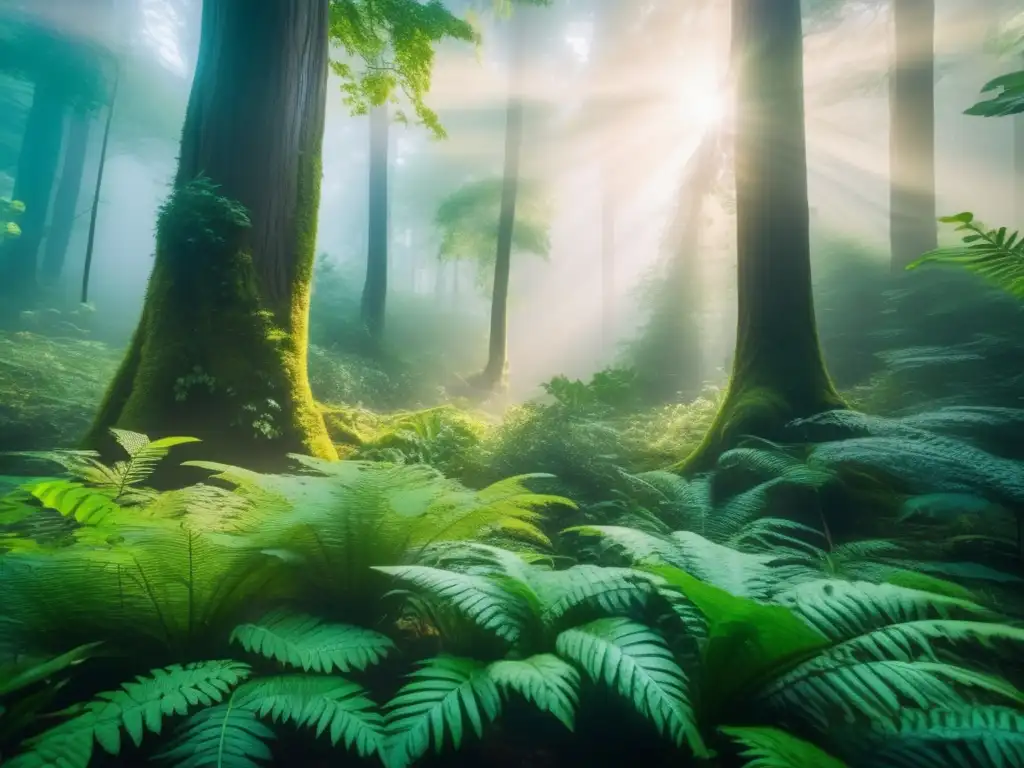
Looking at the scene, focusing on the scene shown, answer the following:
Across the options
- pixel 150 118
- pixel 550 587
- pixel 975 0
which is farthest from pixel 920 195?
pixel 150 118

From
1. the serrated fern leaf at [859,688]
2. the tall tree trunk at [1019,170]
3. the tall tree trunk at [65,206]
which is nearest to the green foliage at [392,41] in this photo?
the serrated fern leaf at [859,688]

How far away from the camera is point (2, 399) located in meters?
6.75

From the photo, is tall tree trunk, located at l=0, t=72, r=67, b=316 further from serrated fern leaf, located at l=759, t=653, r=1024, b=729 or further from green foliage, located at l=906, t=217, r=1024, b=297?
green foliage, located at l=906, t=217, r=1024, b=297

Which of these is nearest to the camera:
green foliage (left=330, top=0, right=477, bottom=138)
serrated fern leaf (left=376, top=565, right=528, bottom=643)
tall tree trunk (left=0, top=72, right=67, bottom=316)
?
serrated fern leaf (left=376, top=565, right=528, bottom=643)

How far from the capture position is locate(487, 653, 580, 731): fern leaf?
1201 millimetres

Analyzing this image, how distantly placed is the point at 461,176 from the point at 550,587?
107 ft

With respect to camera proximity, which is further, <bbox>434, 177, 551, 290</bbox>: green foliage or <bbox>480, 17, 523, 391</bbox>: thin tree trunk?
<bbox>434, 177, 551, 290</bbox>: green foliage

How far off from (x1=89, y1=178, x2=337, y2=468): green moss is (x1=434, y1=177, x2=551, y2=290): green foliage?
14.8m

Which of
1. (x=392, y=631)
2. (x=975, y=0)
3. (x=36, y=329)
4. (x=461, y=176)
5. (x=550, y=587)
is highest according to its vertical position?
(x=975, y=0)

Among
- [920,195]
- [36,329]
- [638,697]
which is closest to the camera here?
[638,697]

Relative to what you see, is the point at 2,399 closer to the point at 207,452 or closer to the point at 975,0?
the point at 207,452

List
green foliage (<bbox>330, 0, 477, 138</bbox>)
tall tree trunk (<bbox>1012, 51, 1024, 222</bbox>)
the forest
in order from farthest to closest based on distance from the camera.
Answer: tall tree trunk (<bbox>1012, 51, 1024, 222</bbox>), green foliage (<bbox>330, 0, 477, 138</bbox>), the forest

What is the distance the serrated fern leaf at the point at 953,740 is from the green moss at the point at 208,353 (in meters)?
3.75

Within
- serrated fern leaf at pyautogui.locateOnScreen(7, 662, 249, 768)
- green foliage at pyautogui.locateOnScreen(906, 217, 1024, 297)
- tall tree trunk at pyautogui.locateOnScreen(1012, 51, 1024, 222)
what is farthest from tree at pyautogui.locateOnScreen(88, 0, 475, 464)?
tall tree trunk at pyautogui.locateOnScreen(1012, 51, 1024, 222)
